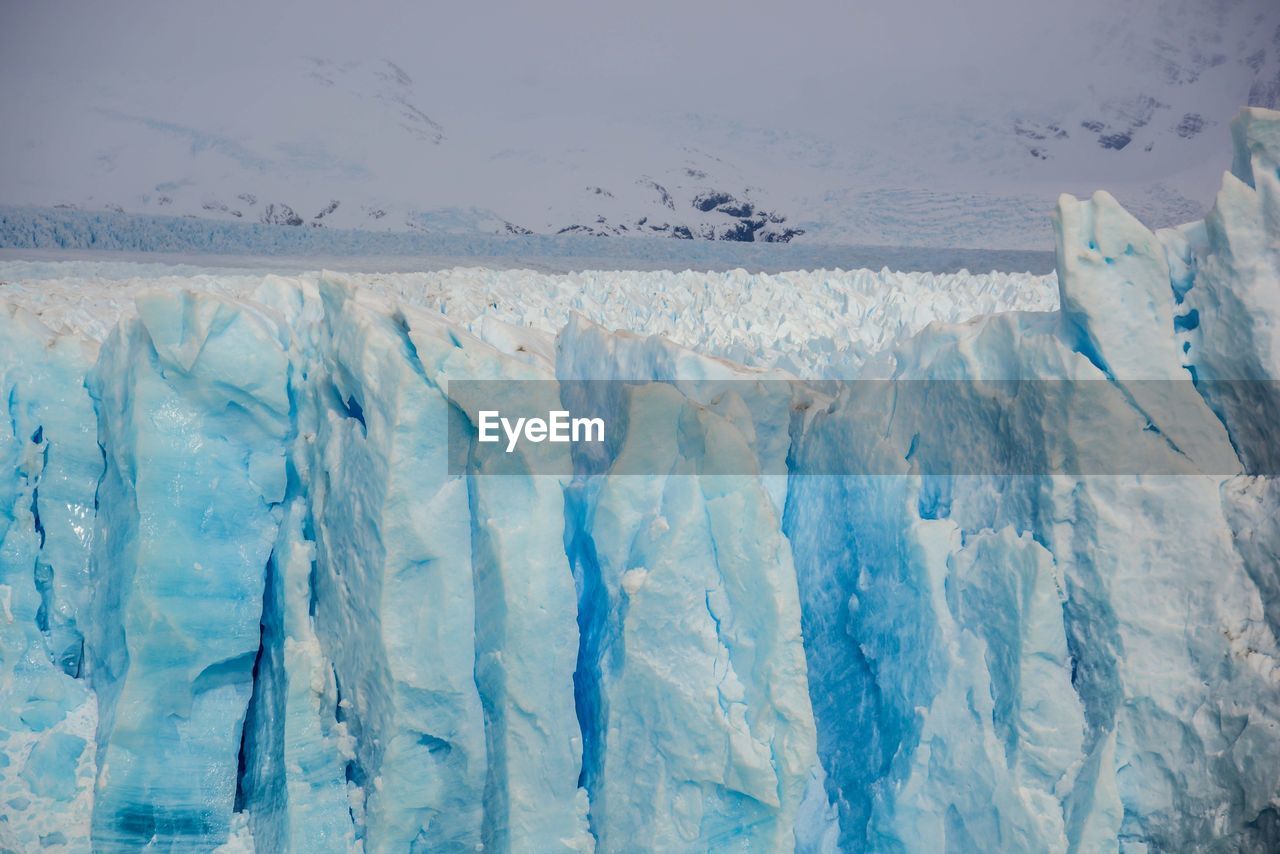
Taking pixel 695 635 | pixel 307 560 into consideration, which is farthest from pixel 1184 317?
pixel 307 560

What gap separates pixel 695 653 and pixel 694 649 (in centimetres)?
1

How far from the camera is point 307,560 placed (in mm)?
3104

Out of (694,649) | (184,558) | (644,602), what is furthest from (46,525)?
(694,649)

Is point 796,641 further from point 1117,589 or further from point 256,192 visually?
point 256,192

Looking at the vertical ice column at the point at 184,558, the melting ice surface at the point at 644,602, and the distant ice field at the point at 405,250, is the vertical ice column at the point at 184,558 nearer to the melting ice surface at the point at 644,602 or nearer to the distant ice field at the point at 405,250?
the melting ice surface at the point at 644,602

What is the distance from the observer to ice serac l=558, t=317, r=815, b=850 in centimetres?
268

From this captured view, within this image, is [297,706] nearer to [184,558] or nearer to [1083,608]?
[184,558]

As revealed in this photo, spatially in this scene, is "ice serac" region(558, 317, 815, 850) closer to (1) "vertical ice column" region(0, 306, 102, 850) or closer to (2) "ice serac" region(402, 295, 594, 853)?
(2) "ice serac" region(402, 295, 594, 853)

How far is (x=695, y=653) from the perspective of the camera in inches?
107

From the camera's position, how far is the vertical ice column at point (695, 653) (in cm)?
268

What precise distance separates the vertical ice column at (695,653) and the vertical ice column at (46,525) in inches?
76.5

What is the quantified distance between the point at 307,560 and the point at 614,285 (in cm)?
361

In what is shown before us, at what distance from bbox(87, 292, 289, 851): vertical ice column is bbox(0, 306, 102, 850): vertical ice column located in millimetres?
164

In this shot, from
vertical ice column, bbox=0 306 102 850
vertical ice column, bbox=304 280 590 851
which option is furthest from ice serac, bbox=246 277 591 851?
vertical ice column, bbox=0 306 102 850
